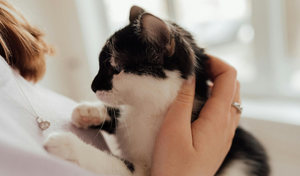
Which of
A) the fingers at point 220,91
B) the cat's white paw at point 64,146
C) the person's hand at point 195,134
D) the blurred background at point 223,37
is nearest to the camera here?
the cat's white paw at point 64,146

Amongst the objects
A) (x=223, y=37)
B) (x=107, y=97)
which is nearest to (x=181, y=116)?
(x=107, y=97)

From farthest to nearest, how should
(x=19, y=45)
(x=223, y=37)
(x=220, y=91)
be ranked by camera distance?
1. (x=223, y=37)
2. (x=220, y=91)
3. (x=19, y=45)

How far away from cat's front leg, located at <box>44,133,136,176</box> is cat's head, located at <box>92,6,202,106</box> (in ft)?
0.65

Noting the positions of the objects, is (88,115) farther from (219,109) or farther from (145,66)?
(219,109)

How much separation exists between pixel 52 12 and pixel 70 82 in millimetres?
787

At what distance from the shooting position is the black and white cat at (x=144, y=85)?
63cm

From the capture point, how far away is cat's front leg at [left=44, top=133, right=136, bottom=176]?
45 cm

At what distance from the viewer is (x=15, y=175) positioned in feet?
1.03

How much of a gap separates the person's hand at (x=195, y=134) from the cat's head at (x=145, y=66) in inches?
2.1

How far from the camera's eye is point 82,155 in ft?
1.60

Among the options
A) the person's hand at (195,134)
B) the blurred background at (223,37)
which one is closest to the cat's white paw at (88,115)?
the blurred background at (223,37)

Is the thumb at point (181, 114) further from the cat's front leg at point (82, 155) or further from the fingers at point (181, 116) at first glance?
the cat's front leg at point (82, 155)

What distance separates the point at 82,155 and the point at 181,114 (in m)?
0.29

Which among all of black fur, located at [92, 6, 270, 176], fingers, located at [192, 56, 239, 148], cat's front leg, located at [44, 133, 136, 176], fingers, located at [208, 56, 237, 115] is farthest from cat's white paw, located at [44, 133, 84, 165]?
fingers, located at [208, 56, 237, 115]
